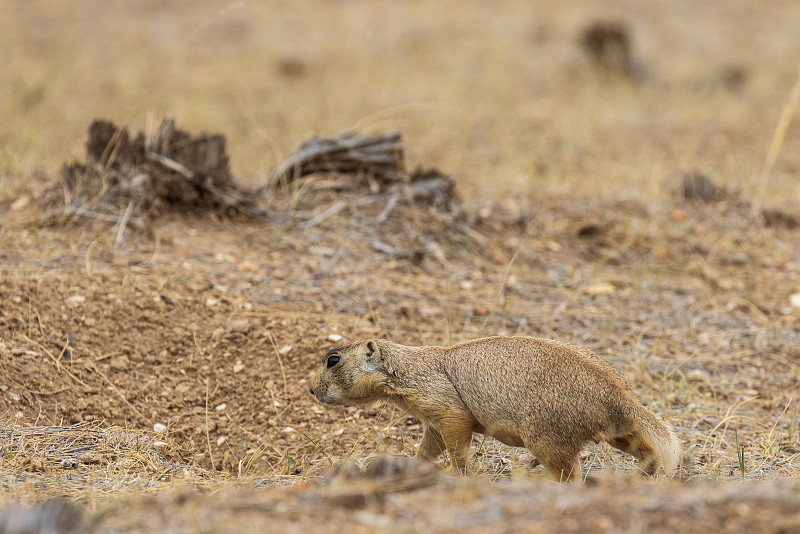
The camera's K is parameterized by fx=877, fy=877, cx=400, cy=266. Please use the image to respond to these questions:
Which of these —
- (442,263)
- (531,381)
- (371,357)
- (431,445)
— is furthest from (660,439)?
(442,263)

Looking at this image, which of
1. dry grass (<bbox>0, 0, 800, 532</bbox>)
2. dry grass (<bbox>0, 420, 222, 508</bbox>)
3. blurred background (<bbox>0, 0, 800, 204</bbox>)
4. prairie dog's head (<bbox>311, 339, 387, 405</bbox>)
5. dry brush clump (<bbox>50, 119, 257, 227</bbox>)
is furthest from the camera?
blurred background (<bbox>0, 0, 800, 204</bbox>)

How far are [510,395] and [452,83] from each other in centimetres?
909

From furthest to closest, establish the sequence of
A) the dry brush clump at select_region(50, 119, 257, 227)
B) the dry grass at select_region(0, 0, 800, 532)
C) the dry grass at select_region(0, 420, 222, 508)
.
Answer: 1. the dry brush clump at select_region(50, 119, 257, 227)
2. the dry grass at select_region(0, 0, 800, 532)
3. the dry grass at select_region(0, 420, 222, 508)

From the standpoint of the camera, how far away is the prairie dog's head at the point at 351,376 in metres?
4.03

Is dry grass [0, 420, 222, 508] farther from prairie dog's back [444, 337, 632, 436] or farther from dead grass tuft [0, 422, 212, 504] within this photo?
prairie dog's back [444, 337, 632, 436]

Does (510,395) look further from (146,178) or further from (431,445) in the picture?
(146,178)

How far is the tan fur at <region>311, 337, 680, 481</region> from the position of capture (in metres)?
3.50

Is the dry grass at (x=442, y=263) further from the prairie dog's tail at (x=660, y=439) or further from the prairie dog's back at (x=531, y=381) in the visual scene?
the prairie dog's back at (x=531, y=381)

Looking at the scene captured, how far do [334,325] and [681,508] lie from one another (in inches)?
109

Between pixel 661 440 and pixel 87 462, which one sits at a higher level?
pixel 661 440

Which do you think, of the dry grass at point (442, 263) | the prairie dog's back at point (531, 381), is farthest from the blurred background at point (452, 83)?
the prairie dog's back at point (531, 381)

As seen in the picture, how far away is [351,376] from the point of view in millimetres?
4047

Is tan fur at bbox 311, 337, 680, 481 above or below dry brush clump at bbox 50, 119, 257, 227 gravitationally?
below

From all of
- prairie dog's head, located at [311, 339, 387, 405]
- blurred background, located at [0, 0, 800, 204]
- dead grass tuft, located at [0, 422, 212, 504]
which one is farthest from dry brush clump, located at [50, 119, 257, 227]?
prairie dog's head, located at [311, 339, 387, 405]
